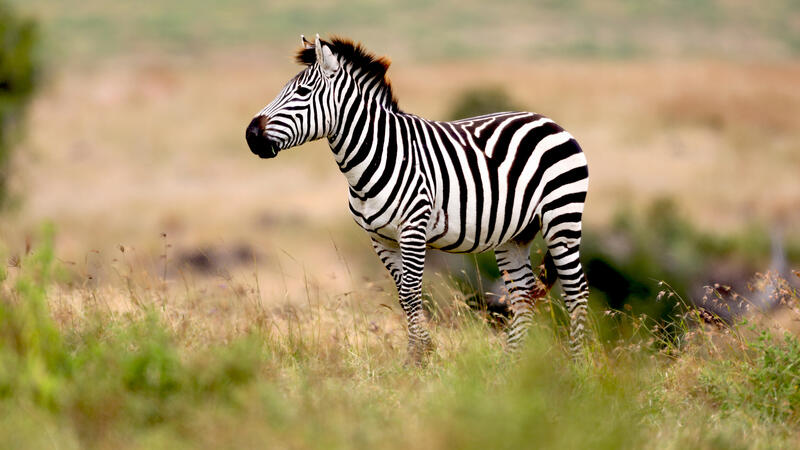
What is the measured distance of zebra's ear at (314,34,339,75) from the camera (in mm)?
5875

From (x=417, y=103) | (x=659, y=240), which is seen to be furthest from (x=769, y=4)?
(x=659, y=240)

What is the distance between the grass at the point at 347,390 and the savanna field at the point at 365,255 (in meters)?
0.02

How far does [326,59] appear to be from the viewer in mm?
5938

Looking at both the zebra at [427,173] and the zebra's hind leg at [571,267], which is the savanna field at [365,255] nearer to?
the zebra's hind leg at [571,267]


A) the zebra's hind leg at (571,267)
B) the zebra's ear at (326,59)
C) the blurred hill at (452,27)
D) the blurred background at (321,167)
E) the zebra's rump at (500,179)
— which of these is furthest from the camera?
the blurred hill at (452,27)

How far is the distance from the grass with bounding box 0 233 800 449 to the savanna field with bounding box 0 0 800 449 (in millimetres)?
20

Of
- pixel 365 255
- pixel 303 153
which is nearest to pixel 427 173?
pixel 365 255

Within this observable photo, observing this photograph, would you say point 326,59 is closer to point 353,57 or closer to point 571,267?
point 353,57

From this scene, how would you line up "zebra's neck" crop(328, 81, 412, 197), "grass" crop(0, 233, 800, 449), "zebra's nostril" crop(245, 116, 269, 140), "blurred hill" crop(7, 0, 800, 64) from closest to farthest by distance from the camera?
"grass" crop(0, 233, 800, 449), "zebra's nostril" crop(245, 116, 269, 140), "zebra's neck" crop(328, 81, 412, 197), "blurred hill" crop(7, 0, 800, 64)

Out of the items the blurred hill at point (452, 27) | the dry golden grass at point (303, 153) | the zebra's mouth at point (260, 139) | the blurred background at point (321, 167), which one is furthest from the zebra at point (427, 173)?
the blurred hill at point (452, 27)

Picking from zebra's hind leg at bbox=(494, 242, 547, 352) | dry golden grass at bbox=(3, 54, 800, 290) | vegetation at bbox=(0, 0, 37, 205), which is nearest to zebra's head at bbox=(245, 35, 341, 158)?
zebra's hind leg at bbox=(494, 242, 547, 352)

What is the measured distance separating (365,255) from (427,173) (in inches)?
598

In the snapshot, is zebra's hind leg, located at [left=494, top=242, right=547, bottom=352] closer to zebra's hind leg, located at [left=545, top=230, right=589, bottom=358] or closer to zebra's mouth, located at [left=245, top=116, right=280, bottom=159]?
zebra's hind leg, located at [left=545, top=230, right=589, bottom=358]

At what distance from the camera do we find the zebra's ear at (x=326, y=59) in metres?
5.88
